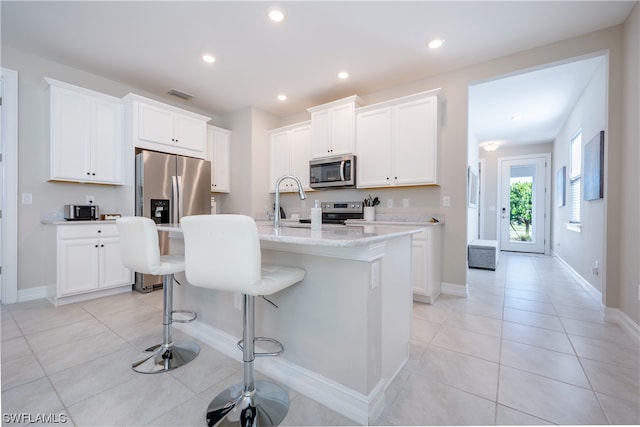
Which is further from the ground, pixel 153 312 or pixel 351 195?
pixel 351 195

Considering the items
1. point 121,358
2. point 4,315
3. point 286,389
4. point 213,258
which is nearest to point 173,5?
point 213,258

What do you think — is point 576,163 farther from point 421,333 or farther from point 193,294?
point 193,294

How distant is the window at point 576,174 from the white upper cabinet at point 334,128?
3389 mm

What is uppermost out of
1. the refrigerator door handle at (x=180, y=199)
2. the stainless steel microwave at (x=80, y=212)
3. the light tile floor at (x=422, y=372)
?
the refrigerator door handle at (x=180, y=199)

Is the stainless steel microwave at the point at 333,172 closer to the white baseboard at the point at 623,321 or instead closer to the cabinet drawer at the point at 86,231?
the cabinet drawer at the point at 86,231

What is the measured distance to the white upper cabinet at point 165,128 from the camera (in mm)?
3420

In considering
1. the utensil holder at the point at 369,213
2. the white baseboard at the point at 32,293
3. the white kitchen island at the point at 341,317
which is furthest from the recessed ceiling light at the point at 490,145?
the white baseboard at the point at 32,293

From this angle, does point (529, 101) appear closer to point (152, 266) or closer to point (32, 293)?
point (152, 266)

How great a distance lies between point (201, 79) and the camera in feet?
11.8

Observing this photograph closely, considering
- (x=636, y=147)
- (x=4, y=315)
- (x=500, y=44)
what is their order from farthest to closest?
(x=500, y=44) → (x=4, y=315) → (x=636, y=147)

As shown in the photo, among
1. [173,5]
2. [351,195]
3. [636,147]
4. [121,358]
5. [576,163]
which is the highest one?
[173,5]

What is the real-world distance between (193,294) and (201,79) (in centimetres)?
285

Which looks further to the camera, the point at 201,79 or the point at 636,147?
the point at 201,79

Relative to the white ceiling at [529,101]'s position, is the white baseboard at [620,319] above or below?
below
